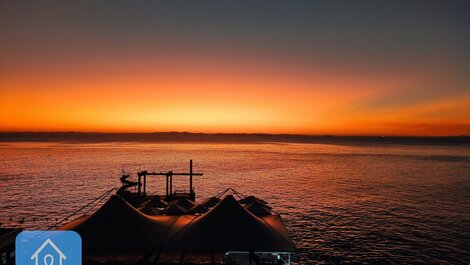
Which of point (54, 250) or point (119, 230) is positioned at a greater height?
point (54, 250)

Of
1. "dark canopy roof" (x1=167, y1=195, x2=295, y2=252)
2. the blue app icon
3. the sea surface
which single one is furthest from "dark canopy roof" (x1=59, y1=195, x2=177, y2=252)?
the sea surface

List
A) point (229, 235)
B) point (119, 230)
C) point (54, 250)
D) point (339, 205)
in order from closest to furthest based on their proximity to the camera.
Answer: point (54, 250)
point (229, 235)
point (119, 230)
point (339, 205)

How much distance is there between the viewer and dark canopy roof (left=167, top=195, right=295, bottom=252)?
49.4ft

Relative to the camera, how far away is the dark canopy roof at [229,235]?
15070 millimetres

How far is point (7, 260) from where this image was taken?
18188mm

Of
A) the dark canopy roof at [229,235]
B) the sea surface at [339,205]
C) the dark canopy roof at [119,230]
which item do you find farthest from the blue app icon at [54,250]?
the sea surface at [339,205]

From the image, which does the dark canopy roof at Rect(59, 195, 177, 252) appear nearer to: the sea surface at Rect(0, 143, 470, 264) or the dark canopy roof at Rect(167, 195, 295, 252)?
the dark canopy roof at Rect(167, 195, 295, 252)

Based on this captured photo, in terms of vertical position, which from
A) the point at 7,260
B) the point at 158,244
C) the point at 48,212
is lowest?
the point at 48,212

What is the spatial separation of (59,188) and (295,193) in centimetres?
3995

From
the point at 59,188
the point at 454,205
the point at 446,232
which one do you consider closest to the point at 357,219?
the point at 446,232

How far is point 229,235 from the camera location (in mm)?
15539

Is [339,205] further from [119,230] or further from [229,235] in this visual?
[119,230]

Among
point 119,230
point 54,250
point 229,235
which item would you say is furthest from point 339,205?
point 54,250

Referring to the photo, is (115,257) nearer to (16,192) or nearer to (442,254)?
(442,254)
